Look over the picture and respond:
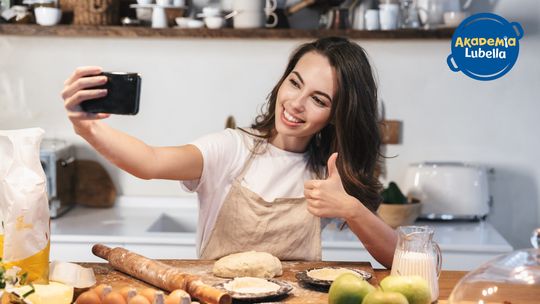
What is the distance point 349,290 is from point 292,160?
2.52 feet

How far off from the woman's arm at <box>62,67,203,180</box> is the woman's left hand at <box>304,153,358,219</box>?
324mm

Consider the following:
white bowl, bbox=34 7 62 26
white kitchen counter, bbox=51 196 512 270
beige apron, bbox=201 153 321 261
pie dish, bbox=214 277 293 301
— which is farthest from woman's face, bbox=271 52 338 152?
white bowl, bbox=34 7 62 26

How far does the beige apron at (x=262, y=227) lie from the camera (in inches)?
80.9

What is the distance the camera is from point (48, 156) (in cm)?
309

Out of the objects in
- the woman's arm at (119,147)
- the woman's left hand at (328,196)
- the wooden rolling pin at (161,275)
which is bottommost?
the wooden rolling pin at (161,275)

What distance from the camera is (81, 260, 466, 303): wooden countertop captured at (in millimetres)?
1586

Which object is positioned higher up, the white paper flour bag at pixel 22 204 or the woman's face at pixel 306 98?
the woman's face at pixel 306 98

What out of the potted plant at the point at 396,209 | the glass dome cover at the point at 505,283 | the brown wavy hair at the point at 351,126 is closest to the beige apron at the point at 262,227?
the brown wavy hair at the point at 351,126

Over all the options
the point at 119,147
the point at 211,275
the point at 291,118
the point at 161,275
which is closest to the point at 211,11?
the point at 291,118

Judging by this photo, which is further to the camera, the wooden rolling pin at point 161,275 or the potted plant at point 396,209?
the potted plant at point 396,209

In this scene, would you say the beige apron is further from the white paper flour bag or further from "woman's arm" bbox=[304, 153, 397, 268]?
the white paper flour bag

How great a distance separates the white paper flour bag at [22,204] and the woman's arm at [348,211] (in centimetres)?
55

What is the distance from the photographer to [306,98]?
199 centimetres

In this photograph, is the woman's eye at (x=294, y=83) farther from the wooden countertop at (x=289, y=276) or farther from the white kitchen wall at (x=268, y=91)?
the white kitchen wall at (x=268, y=91)
